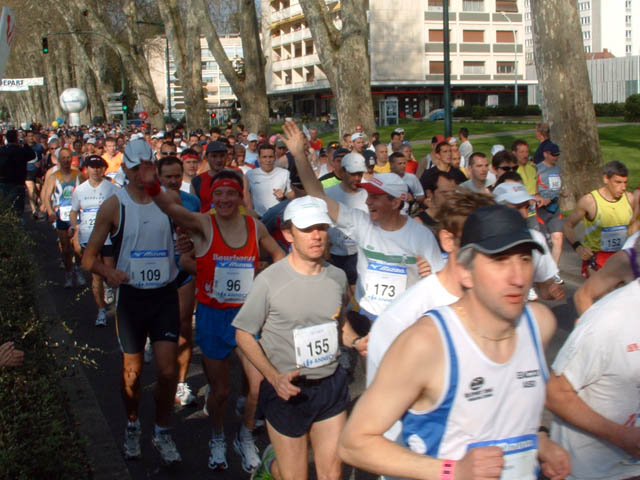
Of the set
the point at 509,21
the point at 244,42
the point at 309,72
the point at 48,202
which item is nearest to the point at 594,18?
the point at 509,21

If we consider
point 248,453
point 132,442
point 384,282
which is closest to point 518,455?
point 384,282

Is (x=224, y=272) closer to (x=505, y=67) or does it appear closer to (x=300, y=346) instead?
(x=300, y=346)

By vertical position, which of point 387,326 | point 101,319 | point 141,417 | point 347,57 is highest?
point 347,57

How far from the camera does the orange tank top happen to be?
5359mm

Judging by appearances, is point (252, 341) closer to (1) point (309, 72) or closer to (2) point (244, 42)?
(2) point (244, 42)

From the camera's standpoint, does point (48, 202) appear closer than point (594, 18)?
Yes

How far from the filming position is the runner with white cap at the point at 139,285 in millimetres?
5367

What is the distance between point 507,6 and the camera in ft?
270

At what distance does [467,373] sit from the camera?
7.89 feet

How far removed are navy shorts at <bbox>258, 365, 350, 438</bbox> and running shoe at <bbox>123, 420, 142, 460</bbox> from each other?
1.48 meters

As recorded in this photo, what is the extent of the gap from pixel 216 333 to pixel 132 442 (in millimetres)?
943

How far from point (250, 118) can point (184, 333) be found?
20.7 m

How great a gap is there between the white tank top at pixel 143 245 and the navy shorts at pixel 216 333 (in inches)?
19.5

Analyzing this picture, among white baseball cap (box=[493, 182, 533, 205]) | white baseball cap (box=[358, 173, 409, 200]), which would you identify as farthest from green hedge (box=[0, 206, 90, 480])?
white baseball cap (box=[493, 182, 533, 205])
